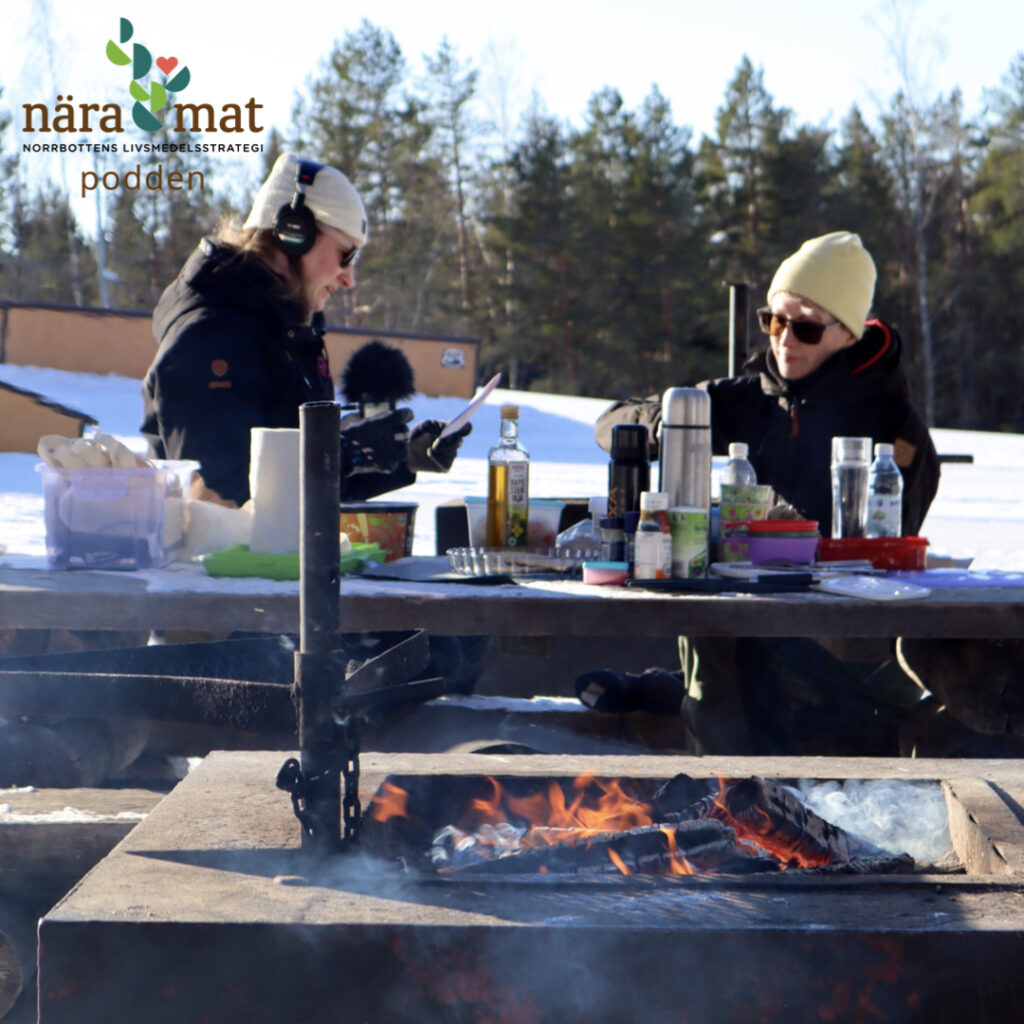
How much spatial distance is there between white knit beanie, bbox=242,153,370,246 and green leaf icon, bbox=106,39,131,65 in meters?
29.2

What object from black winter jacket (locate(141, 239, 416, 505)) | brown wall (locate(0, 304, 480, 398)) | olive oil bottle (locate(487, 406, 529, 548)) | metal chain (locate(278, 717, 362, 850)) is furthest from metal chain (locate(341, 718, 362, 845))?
brown wall (locate(0, 304, 480, 398))

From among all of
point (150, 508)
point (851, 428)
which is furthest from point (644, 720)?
point (150, 508)

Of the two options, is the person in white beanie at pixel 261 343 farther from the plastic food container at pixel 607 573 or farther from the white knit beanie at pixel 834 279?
the white knit beanie at pixel 834 279

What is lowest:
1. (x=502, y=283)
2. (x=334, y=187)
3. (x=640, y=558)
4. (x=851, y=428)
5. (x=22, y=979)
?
(x=22, y=979)

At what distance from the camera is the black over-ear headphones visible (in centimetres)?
315

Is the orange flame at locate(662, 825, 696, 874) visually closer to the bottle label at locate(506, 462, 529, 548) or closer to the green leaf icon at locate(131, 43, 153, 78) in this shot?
the bottle label at locate(506, 462, 529, 548)

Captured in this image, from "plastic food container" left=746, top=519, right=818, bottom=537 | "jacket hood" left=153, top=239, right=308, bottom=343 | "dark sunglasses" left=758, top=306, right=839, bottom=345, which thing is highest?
"jacket hood" left=153, top=239, right=308, bottom=343

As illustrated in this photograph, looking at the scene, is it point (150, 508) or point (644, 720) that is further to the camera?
point (644, 720)

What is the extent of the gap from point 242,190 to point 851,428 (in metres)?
36.0

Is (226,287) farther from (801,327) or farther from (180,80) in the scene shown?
(180,80)

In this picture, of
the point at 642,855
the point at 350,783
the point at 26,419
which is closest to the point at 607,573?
the point at 642,855

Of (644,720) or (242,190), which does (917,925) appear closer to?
(644,720)

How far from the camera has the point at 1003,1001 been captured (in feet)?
4.29

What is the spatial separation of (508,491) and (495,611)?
0.44 metres
